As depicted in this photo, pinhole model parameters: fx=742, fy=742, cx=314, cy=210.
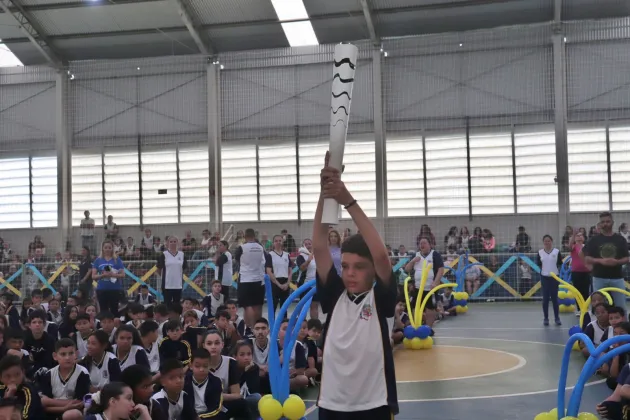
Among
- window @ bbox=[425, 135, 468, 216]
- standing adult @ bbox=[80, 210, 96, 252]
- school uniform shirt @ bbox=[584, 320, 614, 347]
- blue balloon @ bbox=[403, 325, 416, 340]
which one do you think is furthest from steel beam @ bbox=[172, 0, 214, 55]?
school uniform shirt @ bbox=[584, 320, 614, 347]

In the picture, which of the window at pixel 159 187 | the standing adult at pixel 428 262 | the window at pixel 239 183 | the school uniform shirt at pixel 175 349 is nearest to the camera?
the school uniform shirt at pixel 175 349

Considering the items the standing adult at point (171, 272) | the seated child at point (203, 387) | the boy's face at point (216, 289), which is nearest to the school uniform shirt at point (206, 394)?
the seated child at point (203, 387)

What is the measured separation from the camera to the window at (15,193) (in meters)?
25.4

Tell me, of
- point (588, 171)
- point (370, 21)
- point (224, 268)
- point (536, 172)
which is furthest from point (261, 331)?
point (588, 171)

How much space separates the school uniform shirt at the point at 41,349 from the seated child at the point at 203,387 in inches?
115

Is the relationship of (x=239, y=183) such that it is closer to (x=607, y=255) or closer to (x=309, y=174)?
(x=309, y=174)

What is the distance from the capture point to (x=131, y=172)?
25.4 metres

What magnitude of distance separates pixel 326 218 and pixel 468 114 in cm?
2059

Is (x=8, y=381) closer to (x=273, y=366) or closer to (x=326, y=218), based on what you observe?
(x=273, y=366)

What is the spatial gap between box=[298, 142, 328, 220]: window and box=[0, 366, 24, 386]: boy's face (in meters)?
17.9

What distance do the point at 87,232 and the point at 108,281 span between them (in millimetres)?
12171

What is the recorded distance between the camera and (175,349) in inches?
322

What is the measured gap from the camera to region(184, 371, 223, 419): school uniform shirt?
6.29 meters

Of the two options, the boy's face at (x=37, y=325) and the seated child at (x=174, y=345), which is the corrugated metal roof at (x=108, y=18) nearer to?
the boy's face at (x=37, y=325)
